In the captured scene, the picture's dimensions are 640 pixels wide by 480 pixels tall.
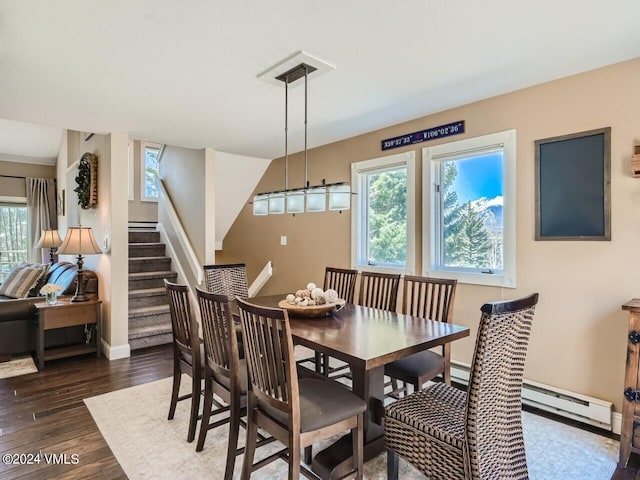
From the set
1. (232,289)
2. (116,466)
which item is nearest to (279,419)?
(116,466)

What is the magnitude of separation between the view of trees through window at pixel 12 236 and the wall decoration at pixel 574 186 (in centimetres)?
827

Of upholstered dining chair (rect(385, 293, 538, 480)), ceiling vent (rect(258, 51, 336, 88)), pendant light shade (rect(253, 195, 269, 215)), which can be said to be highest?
ceiling vent (rect(258, 51, 336, 88))

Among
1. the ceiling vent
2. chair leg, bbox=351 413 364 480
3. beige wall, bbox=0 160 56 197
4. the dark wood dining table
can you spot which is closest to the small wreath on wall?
the ceiling vent

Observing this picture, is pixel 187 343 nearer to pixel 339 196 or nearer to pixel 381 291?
pixel 339 196

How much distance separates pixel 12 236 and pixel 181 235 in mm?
4127

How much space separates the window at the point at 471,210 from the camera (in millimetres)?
2883

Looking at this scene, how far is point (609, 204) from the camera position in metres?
2.39

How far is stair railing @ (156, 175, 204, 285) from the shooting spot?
4.62 metres

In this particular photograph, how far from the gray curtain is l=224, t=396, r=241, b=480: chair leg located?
22.0 feet

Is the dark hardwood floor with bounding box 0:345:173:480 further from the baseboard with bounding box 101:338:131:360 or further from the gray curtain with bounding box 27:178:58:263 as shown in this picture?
the gray curtain with bounding box 27:178:58:263

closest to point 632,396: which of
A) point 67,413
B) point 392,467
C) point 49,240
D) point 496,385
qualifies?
point 496,385

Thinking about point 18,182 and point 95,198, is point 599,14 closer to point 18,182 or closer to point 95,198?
point 95,198

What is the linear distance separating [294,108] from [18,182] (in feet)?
21.5

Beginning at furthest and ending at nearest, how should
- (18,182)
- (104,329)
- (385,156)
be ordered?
(18,182) → (104,329) → (385,156)
